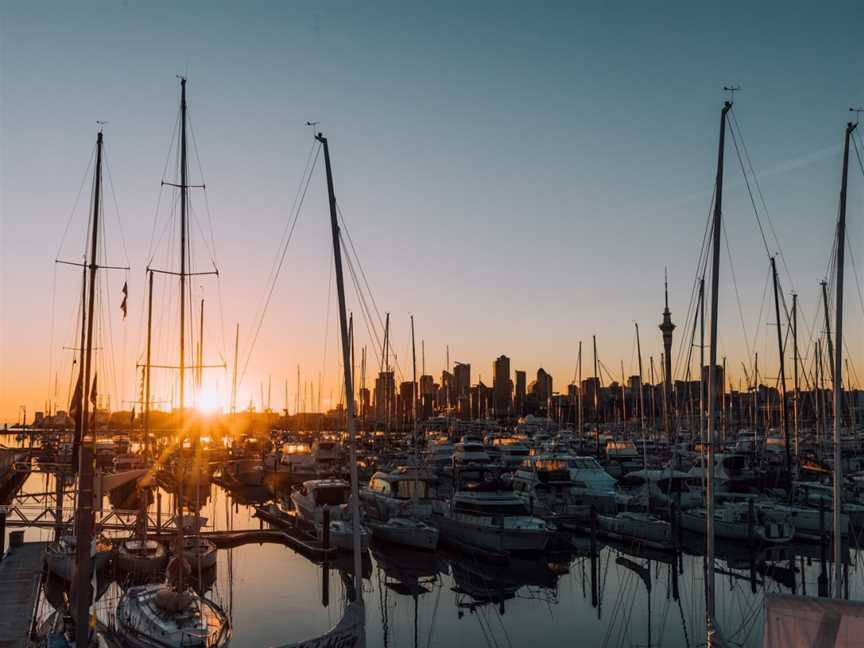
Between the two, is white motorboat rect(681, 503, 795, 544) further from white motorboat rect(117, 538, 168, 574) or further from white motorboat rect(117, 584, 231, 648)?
white motorboat rect(117, 584, 231, 648)

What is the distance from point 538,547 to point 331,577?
9672mm

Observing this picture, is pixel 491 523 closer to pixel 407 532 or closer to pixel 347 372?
pixel 407 532

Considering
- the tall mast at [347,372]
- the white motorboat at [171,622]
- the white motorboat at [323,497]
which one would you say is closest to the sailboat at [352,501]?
the tall mast at [347,372]

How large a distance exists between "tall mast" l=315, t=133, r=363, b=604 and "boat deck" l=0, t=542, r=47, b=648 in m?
7.94

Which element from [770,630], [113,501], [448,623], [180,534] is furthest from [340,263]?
[113,501]

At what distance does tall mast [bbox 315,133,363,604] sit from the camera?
59.5 feet

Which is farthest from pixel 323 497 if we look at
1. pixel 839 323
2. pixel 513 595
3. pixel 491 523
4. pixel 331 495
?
pixel 839 323

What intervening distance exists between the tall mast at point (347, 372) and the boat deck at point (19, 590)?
794 cm

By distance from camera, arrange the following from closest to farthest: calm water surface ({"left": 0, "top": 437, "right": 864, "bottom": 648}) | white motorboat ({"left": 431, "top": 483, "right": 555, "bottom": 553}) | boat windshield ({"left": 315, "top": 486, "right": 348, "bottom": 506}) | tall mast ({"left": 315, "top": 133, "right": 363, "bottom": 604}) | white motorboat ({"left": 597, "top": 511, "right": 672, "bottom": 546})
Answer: tall mast ({"left": 315, "top": 133, "right": 363, "bottom": 604})
calm water surface ({"left": 0, "top": 437, "right": 864, "bottom": 648})
white motorboat ({"left": 431, "top": 483, "right": 555, "bottom": 553})
white motorboat ({"left": 597, "top": 511, "right": 672, "bottom": 546})
boat windshield ({"left": 315, "top": 486, "right": 348, "bottom": 506})

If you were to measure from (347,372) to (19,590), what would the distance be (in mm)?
12335

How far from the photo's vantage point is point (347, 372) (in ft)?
61.7

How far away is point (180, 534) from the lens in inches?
878

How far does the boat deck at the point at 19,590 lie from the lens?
18.6m

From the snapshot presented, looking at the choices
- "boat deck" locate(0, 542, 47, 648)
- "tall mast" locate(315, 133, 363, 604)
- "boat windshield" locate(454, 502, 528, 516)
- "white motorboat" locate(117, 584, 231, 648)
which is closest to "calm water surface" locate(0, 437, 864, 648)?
"boat windshield" locate(454, 502, 528, 516)
